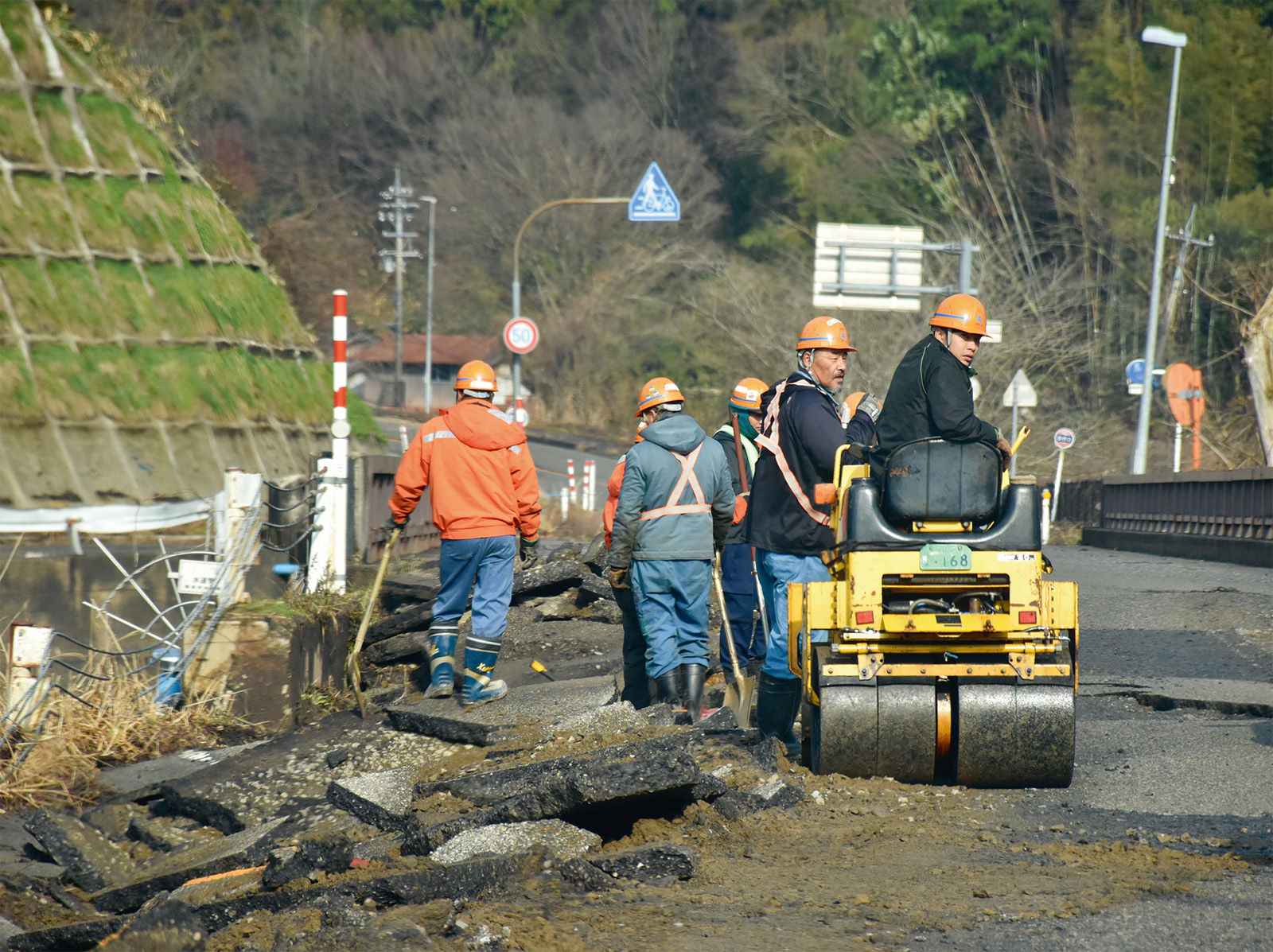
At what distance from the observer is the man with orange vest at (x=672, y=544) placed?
24.8ft

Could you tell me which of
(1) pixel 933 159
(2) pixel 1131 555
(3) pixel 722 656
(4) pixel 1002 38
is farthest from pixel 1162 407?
(3) pixel 722 656

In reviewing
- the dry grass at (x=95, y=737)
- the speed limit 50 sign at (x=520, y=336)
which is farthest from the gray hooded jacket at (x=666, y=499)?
the speed limit 50 sign at (x=520, y=336)

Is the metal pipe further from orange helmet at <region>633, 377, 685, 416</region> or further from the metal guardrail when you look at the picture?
orange helmet at <region>633, 377, 685, 416</region>

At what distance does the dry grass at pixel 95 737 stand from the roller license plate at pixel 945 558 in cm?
464

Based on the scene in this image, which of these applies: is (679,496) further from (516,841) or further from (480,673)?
(516,841)

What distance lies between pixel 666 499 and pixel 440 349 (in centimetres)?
5935

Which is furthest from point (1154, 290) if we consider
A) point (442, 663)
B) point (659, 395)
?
point (442, 663)

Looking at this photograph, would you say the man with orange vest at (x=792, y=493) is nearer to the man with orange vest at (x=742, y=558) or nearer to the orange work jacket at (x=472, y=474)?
the man with orange vest at (x=742, y=558)

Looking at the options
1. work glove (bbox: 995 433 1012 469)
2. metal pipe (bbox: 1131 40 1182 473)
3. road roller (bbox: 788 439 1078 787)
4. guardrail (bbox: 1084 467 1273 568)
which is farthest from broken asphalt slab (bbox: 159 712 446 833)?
metal pipe (bbox: 1131 40 1182 473)

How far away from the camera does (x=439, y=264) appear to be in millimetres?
66062

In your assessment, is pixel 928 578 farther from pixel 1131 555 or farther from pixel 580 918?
pixel 1131 555

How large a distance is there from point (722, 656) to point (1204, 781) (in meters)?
3.74

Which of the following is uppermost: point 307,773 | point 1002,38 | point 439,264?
point 1002,38

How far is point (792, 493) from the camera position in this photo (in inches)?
271
